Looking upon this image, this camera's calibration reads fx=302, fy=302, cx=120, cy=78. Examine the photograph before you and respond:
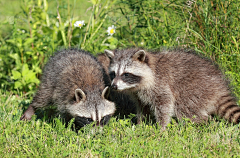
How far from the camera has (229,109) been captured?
4113 mm

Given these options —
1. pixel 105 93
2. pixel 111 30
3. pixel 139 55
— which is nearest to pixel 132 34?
pixel 111 30

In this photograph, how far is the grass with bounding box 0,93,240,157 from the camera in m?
3.28

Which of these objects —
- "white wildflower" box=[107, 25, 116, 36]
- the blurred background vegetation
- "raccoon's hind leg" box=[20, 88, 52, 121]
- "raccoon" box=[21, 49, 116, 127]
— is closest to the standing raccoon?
"raccoon" box=[21, 49, 116, 127]

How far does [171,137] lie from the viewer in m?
3.71

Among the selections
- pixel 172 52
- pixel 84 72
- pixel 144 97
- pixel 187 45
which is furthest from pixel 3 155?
pixel 187 45

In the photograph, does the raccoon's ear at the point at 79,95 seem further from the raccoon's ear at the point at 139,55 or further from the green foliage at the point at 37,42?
the green foliage at the point at 37,42

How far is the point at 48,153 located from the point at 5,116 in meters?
1.51

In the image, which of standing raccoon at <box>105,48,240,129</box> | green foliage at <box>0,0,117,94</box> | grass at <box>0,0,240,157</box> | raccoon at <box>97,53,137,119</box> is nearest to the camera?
grass at <box>0,0,240,157</box>

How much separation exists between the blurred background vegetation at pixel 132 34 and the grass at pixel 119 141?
128cm

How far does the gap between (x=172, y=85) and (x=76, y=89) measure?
4.56ft

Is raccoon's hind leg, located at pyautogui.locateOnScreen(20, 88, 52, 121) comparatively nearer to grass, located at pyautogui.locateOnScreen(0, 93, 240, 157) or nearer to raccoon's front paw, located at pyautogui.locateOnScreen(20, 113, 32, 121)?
raccoon's front paw, located at pyautogui.locateOnScreen(20, 113, 32, 121)

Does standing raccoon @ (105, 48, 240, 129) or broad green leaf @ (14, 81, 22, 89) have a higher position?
standing raccoon @ (105, 48, 240, 129)

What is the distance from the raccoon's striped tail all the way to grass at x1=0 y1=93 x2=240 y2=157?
12cm

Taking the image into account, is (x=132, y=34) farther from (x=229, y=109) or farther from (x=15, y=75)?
(x=229, y=109)
